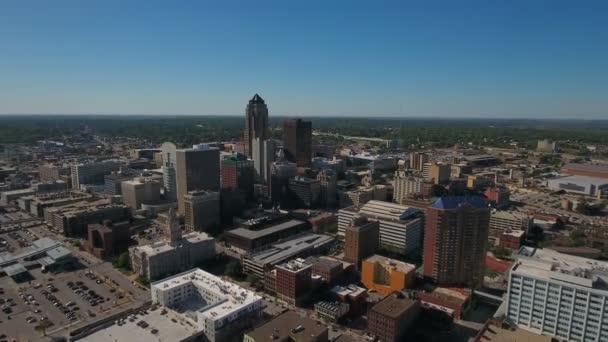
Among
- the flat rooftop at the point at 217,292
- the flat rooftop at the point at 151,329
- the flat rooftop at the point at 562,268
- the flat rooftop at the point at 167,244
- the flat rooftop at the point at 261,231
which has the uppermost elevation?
the flat rooftop at the point at 562,268

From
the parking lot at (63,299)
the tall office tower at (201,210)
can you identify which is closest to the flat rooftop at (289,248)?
the parking lot at (63,299)

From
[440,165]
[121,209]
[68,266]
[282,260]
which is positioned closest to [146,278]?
[68,266]

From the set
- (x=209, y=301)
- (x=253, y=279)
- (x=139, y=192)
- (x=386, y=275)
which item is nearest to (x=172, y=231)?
(x=253, y=279)

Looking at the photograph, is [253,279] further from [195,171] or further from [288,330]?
[195,171]

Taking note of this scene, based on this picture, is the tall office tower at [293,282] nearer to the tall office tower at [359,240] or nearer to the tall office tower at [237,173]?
the tall office tower at [359,240]

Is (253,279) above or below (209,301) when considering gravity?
below

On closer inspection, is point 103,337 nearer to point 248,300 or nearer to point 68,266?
point 248,300
